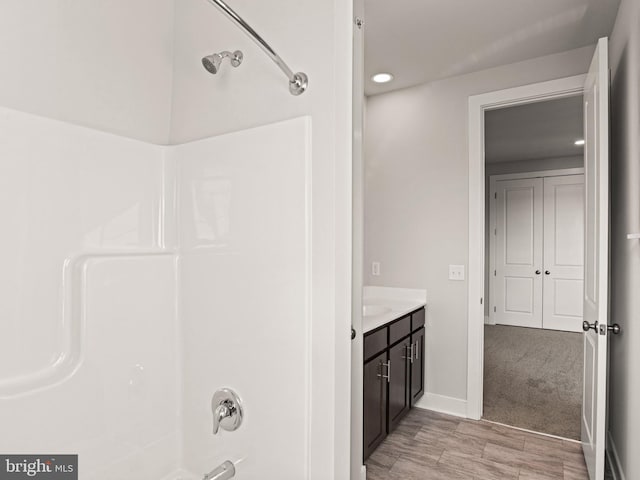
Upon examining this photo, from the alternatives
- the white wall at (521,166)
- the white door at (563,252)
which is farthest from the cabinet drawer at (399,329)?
the white door at (563,252)

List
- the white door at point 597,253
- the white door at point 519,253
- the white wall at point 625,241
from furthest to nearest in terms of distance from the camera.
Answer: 1. the white door at point 519,253
2. the white door at point 597,253
3. the white wall at point 625,241

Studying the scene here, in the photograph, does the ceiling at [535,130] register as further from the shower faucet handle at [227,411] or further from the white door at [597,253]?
the shower faucet handle at [227,411]

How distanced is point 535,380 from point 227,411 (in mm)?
3570

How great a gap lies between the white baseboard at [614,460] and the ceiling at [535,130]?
8.78 ft

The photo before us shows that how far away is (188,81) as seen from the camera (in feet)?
5.01

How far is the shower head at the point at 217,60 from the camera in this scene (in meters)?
1.29

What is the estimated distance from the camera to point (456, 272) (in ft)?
9.96

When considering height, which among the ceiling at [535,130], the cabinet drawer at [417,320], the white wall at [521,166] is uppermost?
the ceiling at [535,130]

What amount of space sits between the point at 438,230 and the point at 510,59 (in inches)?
51.7

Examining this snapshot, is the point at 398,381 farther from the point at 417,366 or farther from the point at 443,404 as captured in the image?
the point at 443,404

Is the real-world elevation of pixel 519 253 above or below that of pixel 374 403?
above

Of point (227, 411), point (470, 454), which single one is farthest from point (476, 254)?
point (227, 411)

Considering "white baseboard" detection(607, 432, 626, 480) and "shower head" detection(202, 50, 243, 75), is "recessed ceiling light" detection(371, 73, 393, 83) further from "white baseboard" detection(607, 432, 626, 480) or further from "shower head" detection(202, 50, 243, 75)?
"white baseboard" detection(607, 432, 626, 480)

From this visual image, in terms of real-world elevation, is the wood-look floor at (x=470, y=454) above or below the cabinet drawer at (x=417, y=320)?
below
